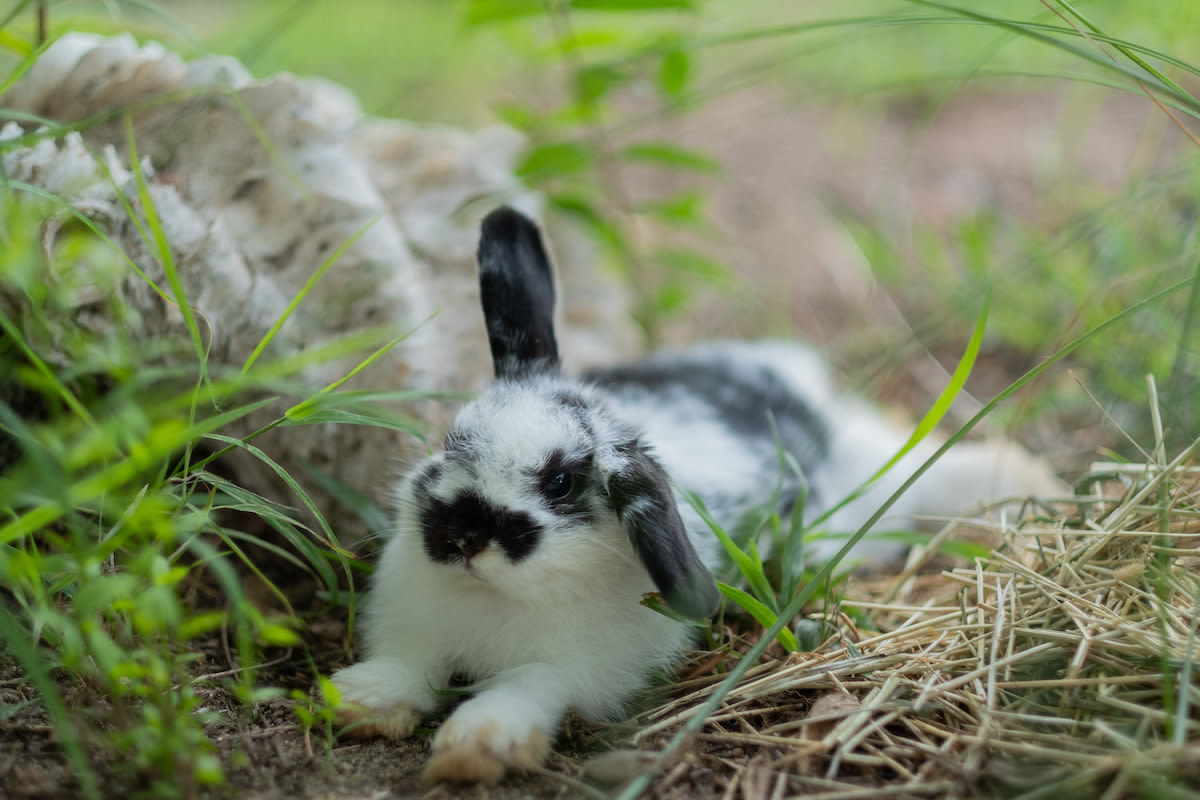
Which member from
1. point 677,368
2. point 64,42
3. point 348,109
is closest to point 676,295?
point 677,368

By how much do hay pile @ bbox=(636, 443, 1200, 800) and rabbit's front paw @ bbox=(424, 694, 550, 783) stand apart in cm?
26

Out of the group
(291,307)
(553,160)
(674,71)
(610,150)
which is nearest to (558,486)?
(291,307)

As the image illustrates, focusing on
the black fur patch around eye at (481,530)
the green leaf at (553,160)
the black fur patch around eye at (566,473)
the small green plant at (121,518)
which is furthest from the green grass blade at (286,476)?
the green leaf at (553,160)

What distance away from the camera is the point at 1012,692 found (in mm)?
2004

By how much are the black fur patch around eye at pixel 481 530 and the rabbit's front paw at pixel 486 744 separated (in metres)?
0.34

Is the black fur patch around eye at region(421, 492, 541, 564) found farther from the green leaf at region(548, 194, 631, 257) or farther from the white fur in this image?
the green leaf at region(548, 194, 631, 257)

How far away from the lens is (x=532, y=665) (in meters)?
2.16

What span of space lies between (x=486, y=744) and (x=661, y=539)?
0.57 metres

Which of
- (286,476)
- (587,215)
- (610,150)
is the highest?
(610,150)

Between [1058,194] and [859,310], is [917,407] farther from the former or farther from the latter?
[1058,194]

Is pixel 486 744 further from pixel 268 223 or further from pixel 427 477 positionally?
pixel 268 223

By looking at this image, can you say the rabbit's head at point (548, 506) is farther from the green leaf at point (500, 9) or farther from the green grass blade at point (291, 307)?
the green leaf at point (500, 9)

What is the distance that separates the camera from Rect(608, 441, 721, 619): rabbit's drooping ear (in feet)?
6.48

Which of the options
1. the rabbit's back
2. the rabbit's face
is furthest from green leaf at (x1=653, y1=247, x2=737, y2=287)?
the rabbit's face
